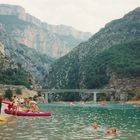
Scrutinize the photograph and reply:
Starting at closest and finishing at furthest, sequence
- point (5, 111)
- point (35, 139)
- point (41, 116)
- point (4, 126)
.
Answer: point (35, 139) < point (4, 126) < point (5, 111) < point (41, 116)

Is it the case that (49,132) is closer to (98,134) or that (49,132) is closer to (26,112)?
(98,134)

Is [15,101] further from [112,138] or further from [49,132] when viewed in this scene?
[112,138]

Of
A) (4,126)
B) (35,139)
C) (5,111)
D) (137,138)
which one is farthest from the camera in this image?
(5,111)

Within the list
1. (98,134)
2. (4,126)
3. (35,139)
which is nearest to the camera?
(35,139)

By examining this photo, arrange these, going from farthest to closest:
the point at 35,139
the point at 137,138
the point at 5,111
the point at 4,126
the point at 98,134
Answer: the point at 5,111, the point at 4,126, the point at 98,134, the point at 137,138, the point at 35,139

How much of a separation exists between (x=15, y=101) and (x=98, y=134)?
33.7 m

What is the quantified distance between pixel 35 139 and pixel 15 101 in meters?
39.3

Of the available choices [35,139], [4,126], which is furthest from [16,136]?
[4,126]

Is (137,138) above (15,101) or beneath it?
beneath

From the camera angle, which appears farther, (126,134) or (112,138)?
(126,134)

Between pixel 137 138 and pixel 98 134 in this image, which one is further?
pixel 98 134

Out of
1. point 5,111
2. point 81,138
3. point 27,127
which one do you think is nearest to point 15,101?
point 5,111

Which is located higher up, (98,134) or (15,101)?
(15,101)

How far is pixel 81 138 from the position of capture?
57500 mm
